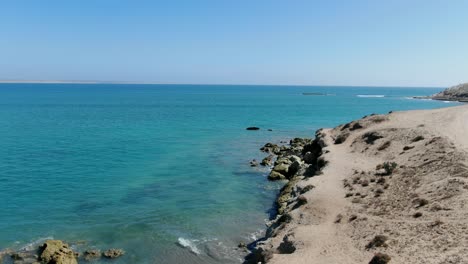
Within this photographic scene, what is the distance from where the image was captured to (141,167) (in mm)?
56844

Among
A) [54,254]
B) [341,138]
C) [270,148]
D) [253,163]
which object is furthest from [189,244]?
[270,148]

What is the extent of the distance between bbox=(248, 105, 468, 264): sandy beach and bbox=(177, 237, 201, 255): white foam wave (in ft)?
17.2

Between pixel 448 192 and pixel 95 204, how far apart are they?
31606 millimetres

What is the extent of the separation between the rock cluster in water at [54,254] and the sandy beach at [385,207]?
11564 mm

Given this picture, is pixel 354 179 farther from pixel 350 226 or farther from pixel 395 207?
pixel 350 226

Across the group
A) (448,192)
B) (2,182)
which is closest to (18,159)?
(2,182)

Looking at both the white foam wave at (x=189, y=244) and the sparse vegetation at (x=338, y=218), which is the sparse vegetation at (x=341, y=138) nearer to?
the sparse vegetation at (x=338, y=218)

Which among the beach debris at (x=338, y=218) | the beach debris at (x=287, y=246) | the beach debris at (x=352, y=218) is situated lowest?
the beach debris at (x=287, y=246)

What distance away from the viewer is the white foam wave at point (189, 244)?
30.4 metres

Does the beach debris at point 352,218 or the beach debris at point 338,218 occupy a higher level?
the beach debris at point 352,218

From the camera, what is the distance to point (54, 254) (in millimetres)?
27750

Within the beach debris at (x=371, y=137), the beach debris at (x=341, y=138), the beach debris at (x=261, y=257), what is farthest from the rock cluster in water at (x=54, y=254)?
the beach debris at (x=341, y=138)

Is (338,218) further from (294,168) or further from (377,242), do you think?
(294,168)

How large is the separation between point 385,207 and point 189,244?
49.8 feet
